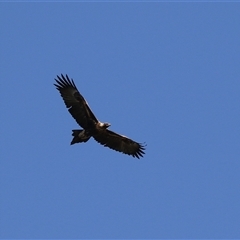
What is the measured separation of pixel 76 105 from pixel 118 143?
305 cm

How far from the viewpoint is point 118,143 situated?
114ft

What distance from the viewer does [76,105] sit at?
1294 inches

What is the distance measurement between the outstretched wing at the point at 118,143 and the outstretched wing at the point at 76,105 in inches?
32.7

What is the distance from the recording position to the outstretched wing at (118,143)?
33.7 m

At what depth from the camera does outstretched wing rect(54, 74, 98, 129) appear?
32.6 m

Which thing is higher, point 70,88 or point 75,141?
point 70,88

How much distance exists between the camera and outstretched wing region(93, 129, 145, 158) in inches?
1326

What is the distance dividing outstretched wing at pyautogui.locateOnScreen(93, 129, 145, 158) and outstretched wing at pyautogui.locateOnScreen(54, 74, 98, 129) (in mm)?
830

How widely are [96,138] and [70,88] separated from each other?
8.46ft

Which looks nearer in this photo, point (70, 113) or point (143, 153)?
point (70, 113)

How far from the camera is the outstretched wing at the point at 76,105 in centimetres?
3262

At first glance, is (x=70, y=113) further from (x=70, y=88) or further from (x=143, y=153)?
(x=143, y=153)

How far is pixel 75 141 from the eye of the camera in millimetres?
32188

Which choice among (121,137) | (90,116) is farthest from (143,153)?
(90,116)
